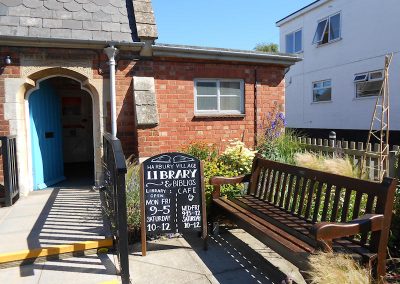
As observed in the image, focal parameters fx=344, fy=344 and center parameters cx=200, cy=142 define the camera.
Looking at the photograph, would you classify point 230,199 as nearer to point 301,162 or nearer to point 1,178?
point 301,162

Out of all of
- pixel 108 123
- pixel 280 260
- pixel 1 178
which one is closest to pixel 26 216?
pixel 1 178

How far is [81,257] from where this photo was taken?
4.10m

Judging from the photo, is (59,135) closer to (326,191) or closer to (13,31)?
(13,31)

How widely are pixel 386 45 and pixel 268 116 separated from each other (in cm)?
688

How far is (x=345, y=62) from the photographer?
14203mm

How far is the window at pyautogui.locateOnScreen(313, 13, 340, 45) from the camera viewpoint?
1462cm

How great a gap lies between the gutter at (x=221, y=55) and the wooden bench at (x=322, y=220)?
341 cm

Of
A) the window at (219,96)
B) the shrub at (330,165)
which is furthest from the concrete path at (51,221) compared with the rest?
the shrub at (330,165)

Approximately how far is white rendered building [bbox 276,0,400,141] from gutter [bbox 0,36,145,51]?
9760 millimetres

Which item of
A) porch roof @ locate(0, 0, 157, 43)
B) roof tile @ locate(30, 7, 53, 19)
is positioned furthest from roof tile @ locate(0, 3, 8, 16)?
roof tile @ locate(30, 7, 53, 19)

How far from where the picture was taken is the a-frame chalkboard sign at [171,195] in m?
4.09

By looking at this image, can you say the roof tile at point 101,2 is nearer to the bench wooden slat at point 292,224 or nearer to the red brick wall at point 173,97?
the red brick wall at point 173,97

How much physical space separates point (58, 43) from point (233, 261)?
4963 mm

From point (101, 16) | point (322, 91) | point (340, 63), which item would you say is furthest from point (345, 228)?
point (322, 91)
